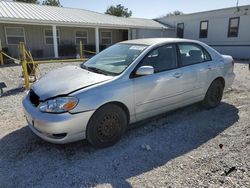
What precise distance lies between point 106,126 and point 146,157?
2.51 ft

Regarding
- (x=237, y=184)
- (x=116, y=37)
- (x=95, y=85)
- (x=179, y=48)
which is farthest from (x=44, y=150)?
(x=116, y=37)

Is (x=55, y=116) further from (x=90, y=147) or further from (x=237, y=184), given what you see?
(x=237, y=184)

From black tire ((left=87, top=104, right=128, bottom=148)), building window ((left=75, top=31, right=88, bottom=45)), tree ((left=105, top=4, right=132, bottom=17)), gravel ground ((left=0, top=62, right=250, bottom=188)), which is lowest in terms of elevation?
gravel ground ((left=0, top=62, right=250, bottom=188))

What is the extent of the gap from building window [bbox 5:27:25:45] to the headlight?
Result: 15.9 metres

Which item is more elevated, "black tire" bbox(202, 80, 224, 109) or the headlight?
the headlight

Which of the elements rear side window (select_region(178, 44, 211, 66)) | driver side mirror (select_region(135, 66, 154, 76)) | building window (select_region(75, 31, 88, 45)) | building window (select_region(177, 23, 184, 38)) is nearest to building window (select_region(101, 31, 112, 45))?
building window (select_region(75, 31, 88, 45))

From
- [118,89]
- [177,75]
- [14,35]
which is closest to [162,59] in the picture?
[177,75]

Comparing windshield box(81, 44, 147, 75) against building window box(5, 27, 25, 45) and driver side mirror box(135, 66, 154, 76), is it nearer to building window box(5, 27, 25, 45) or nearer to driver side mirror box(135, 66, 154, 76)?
driver side mirror box(135, 66, 154, 76)

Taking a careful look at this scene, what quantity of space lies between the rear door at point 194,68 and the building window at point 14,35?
622 inches

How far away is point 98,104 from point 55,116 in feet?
2.04

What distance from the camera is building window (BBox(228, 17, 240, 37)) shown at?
752 inches

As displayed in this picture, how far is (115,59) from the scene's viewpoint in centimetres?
428

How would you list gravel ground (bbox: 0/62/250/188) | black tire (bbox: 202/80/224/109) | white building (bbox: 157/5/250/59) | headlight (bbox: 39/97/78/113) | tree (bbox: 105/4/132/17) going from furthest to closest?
tree (bbox: 105/4/132/17) → white building (bbox: 157/5/250/59) → black tire (bbox: 202/80/224/109) → headlight (bbox: 39/97/78/113) → gravel ground (bbox: 0/62/250/188)

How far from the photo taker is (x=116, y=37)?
77.8 ft
